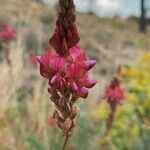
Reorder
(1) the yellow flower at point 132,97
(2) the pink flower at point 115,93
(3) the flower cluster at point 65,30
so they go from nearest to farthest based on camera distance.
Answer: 1. (3) the flower cluster at point 65,30
2. (2) the pink flower at point 115,93
3. (1) the yellow flower at point 132,97

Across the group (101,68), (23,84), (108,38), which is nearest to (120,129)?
(23,84)

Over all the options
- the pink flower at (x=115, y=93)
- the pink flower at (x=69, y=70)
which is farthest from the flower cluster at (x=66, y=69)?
the pink flower at (x=115, y=93)

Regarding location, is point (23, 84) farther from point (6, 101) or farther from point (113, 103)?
point (113, 103)

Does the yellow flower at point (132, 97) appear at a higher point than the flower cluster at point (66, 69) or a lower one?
lower

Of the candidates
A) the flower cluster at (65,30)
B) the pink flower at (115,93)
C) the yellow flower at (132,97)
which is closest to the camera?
the flower cluster at (65,30)

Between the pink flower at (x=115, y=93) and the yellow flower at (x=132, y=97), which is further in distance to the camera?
the yellow flower at (x=132, y=97)

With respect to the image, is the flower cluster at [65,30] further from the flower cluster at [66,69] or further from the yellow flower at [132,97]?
the yellow flower at [132,97]

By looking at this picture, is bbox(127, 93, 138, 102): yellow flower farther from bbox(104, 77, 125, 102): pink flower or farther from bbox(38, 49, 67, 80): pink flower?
bbox(38, 49, 67, 80): pink flower

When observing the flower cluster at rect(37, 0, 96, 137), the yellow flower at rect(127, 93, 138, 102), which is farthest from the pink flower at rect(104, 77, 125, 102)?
the flower cluster at rect(37, 0, 96, 137)

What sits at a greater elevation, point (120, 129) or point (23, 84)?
point (120, 129)
